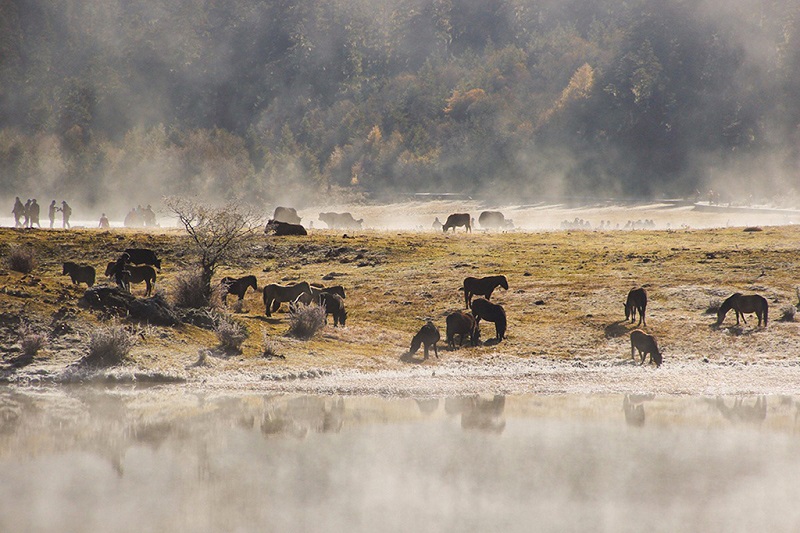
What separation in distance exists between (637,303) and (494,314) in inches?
177

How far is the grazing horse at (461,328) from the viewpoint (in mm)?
27938

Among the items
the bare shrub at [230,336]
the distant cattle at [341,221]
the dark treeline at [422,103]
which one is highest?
the dark treeline at [422,103]

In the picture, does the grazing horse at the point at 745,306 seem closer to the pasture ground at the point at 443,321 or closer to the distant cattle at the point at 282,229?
the pasture ground at the point at 443,321

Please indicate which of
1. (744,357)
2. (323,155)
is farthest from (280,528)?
(323,155)

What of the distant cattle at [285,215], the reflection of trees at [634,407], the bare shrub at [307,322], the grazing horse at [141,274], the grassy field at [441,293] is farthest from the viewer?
the distant cattle at [285,215]

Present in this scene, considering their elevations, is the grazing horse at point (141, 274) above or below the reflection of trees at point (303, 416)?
above

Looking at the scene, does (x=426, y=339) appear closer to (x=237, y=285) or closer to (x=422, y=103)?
(x=237, y=285)

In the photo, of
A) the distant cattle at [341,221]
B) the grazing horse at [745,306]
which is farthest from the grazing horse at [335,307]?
the distant cattle at [341,221]

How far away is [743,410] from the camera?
21.7m

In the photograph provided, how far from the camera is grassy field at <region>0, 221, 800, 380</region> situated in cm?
→ 2530

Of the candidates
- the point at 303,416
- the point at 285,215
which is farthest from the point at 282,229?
the point at 303,416

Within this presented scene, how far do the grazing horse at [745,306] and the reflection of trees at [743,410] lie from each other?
272 inches

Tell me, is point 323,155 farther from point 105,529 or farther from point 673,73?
point 105,529

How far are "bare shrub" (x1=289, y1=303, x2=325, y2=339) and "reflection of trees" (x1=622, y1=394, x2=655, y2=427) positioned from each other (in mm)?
8959
